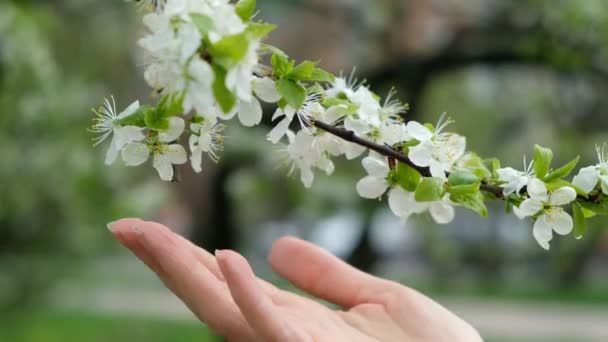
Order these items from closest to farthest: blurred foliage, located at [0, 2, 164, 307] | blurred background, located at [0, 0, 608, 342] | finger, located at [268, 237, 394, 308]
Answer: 1. finger, located at [268, 237, 394, 308]
2. blurred foliage, located at [0, 2, 164, 307]
3. blurred background, located at [0, 0, 608, 342]

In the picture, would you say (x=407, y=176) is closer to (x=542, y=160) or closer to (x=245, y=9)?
(x=542, y=160)

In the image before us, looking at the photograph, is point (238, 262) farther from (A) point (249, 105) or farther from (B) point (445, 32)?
(B) point (445, 32)

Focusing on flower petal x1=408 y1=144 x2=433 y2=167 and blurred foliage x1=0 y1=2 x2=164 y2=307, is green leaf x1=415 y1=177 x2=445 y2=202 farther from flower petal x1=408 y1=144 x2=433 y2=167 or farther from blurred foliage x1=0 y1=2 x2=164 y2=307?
blurred foliage x1=0 y1=2 x2=164 y2=307

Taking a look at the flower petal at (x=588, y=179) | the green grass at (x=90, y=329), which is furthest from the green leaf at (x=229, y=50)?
the green grass at (x=90, y=329)

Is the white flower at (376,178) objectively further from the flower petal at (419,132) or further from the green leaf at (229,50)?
the green leaf at (229,50)

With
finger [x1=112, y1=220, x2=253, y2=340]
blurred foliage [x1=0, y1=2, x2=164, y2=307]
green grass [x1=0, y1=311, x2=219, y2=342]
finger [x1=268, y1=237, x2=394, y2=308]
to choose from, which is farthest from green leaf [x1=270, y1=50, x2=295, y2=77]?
green grass [x1=0, y1=311, x2=219, y2=342]

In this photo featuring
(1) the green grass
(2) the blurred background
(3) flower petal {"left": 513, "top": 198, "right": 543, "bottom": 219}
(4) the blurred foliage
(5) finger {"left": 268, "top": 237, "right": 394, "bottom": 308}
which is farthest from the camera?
(1) the green grass

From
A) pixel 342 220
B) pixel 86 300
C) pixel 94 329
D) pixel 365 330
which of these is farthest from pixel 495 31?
pixel 86 300
